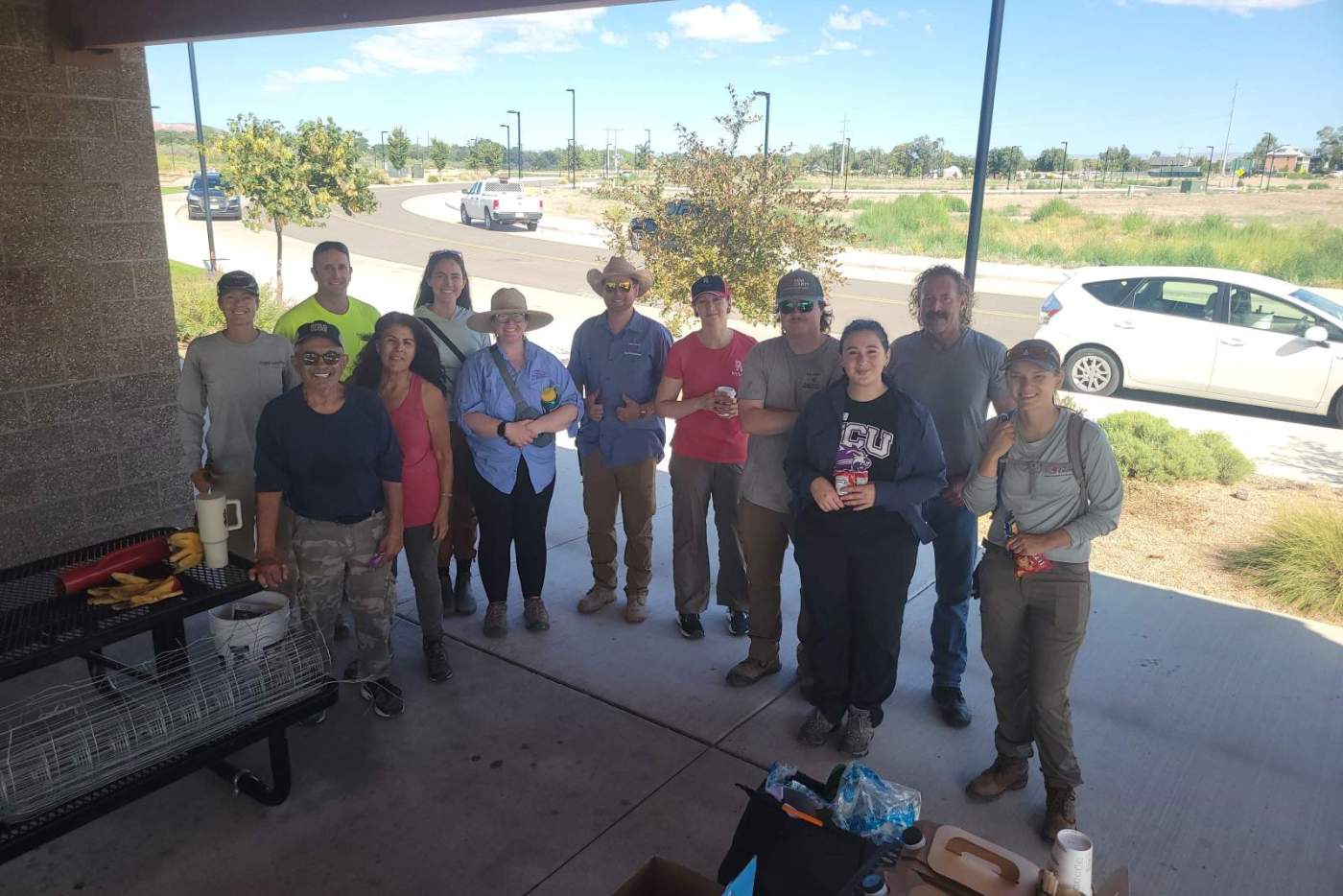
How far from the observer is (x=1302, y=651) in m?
4.80

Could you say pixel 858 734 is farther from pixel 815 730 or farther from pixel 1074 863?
pixel 1074 863

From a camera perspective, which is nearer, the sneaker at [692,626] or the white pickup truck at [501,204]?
the sneaker at [692,626]

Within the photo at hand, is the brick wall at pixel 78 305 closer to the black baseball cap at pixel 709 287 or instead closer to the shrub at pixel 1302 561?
the black baseball cap at pixel 709 287

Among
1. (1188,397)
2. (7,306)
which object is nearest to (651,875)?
(7,306)

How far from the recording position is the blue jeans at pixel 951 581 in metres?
4.09

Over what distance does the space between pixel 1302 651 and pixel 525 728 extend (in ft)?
13.0

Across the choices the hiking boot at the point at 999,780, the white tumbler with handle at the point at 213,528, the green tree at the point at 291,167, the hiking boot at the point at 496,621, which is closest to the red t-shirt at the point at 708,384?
the hiking boot at the point at 496,621

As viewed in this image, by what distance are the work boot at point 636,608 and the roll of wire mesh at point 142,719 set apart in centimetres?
172

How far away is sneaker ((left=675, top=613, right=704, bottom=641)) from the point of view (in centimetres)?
489

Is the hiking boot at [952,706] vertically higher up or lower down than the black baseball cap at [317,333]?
lower down

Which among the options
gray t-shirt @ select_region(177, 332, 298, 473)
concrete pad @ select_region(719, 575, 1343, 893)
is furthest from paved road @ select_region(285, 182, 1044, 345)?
gray t-shirt @ select_region(177, 332, 298, 473)

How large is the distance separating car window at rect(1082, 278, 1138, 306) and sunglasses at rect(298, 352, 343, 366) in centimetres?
1006

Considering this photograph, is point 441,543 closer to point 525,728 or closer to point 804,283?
point 525,728

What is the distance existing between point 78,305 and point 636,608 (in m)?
3.46
